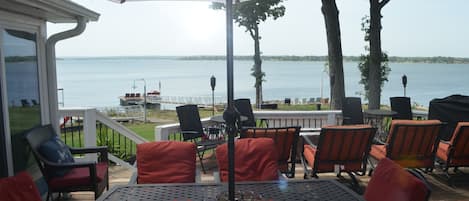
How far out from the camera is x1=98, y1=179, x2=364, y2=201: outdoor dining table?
2191mm

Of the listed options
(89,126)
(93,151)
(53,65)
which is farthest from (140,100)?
(93,151)

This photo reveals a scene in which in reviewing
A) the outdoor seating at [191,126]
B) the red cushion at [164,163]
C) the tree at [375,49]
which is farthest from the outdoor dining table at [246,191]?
the tree at [375,49]

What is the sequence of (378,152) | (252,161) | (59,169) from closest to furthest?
(252,161)
(59,169)
(378,152)

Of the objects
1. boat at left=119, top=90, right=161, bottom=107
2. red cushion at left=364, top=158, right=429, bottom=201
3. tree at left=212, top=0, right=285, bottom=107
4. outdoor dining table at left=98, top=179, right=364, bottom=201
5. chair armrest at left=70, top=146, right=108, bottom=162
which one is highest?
tree at left=212, top=0, right=285, bottom=107

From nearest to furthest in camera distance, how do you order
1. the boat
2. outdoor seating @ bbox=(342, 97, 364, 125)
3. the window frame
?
1. the window frame
2. outdoor seating @ bbox=(342, 97, 364, 125)
3. the boat

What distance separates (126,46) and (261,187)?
37635mm

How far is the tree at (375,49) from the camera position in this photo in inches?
334

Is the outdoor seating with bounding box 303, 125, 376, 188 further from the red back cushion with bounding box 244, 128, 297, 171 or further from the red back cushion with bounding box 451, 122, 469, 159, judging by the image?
the red back cushion with bounding box 451, 122, 469, 159

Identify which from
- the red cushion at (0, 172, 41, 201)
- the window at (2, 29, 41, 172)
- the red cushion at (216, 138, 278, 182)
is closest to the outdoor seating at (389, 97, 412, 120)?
the red cushion at (216, 138, 278, 182)

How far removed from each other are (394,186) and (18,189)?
1909 mm

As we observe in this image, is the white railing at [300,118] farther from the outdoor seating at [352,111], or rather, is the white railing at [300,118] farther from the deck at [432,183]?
the deck at [432,183]

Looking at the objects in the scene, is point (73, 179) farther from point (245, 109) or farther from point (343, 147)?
point (245, 109)

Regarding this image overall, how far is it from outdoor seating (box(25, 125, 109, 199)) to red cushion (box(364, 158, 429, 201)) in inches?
95.0

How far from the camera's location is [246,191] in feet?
7.50
